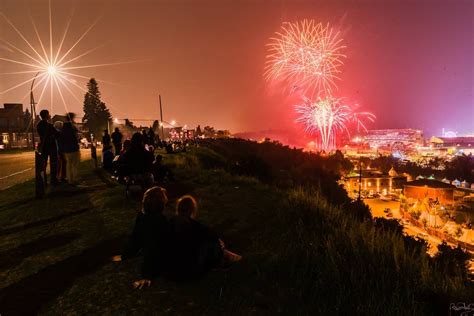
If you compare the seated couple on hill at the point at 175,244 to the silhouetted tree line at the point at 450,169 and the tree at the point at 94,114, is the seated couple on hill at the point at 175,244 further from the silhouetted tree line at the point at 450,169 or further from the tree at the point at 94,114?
the tree at the point at 94,114

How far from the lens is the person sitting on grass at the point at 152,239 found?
401cm

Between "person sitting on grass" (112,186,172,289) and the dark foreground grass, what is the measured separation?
0.66 feet

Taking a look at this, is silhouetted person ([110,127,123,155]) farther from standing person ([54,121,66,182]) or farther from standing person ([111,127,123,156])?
standing person ([54,121,66,182])

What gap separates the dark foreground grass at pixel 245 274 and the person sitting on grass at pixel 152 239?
201 mm

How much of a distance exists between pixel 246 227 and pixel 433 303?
3.51 m

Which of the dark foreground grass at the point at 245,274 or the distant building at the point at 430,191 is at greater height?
the dark foreground grass at the point at 245,274

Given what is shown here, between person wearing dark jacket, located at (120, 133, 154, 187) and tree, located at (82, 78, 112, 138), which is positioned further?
tree, located at (82, 78, 112, 138)

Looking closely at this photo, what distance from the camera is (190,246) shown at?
158 inches

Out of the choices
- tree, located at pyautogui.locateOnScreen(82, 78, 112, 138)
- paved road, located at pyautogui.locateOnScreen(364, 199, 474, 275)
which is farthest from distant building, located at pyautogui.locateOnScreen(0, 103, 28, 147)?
paved road, located at pyautogui.locateOnScreen(364, 199, 474, 275)

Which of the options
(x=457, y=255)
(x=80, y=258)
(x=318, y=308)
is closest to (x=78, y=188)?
(x=80, y=258)

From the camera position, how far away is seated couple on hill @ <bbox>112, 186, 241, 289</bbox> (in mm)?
4020

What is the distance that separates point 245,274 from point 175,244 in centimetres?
108

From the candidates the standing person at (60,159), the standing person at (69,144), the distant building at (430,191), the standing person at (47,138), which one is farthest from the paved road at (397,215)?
the standing person at (47,138)
